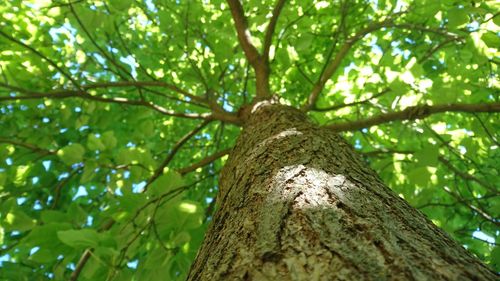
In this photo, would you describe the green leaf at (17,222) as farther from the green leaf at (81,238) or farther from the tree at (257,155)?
the green leaf at (81,238)

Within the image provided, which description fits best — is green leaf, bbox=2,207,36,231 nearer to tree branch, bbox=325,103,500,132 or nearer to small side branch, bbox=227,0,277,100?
small side branch, bbox=227,0,277,100

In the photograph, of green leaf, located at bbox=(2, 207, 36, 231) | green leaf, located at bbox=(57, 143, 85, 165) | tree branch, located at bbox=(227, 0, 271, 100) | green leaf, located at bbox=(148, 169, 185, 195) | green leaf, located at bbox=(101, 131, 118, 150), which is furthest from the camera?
tree branch, located at bbox=(227, 0, 271, 100)

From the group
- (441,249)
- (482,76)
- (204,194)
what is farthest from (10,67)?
(482,76)

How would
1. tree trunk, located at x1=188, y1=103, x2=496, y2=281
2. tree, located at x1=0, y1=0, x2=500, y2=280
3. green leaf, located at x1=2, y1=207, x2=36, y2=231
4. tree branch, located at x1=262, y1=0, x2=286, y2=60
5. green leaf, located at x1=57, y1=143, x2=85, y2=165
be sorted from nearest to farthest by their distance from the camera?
tree trunk, located at x1=188, y1=103, x2=496, y2=281 < tree, located at x1=0, y1=0, x2=500, y2=280 < green leaf, located at x1=2, y1=207, x2=36, y2=231 < green leaf, located at x1=57, y1=143, x2=85, y2=165 < tree branch, located at x1=262, y1=0, x2=286, y2=60

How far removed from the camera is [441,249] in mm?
701

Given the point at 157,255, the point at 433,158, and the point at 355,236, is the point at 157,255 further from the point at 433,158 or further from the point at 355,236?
the point at 433,158

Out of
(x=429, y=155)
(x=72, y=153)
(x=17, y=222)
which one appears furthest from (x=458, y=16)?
(x=17, y=222)

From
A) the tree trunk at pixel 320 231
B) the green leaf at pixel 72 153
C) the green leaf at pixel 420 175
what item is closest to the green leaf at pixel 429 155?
the green leaf at pixel 420 175

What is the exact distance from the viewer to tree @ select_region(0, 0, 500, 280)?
0.77 metres

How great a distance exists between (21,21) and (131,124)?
1184mm

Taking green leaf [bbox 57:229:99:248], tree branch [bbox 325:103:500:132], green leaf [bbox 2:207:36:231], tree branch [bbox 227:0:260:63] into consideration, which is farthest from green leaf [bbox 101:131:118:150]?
tree branch [bbox 325:103:500:132]

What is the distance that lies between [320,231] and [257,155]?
62cm

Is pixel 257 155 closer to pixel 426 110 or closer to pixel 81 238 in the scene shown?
pixel 81 238

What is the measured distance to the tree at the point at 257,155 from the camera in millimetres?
769
